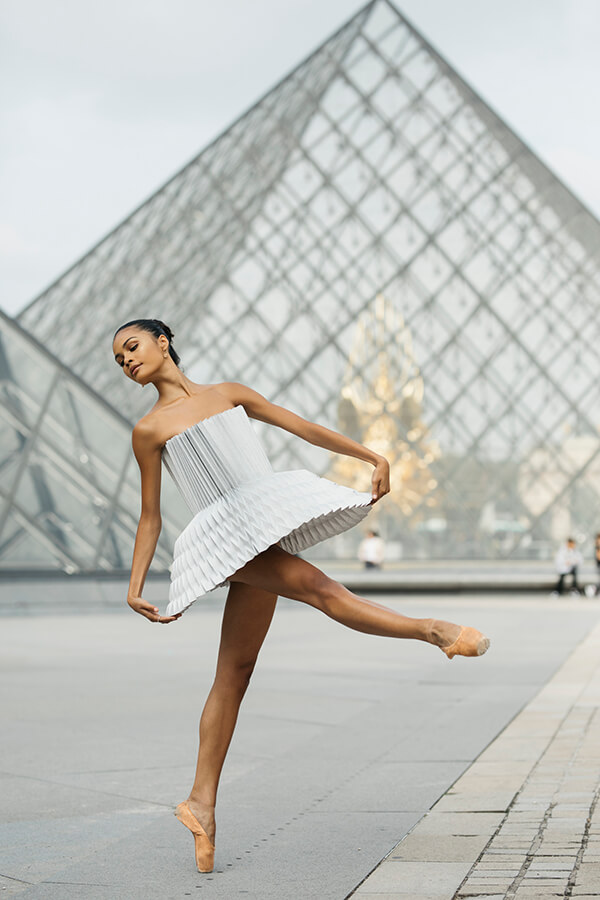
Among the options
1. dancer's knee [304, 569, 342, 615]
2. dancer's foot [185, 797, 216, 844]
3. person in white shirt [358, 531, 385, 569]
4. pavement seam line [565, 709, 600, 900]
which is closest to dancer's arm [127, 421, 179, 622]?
dancer's knee [304, 569, 342, 615]

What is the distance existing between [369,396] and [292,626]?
19.1 meters

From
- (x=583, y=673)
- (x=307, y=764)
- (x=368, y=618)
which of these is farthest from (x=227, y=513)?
(x=583, y=673)

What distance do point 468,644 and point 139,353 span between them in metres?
1.17

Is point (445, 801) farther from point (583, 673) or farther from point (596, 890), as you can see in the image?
point (583, 673)

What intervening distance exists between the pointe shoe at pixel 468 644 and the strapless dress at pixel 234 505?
0.41 meters

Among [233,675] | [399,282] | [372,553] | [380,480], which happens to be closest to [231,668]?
[233,675]

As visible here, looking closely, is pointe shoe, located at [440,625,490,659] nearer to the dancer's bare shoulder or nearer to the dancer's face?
the dancer's bare shoulder

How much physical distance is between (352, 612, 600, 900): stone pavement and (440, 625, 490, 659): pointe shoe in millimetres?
543

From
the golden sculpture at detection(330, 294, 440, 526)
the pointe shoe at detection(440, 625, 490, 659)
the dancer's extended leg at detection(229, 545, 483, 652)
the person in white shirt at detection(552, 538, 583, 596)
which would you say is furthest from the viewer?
the golden sculpture at detection(330, 294, 440, 526)

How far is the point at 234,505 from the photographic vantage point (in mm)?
3428

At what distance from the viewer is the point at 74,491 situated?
51.4 feet

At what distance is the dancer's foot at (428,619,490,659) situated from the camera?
3199mm

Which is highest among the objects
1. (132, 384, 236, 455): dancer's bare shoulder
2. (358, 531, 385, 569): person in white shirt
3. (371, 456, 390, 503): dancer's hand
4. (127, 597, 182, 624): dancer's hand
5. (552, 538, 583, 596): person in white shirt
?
(358, 531, 385, 569): person in white shirt

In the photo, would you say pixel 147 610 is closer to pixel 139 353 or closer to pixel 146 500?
pixel 146 500
